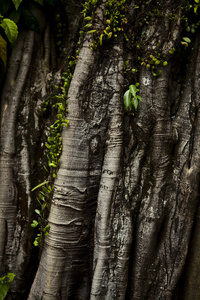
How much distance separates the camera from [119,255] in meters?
2.24

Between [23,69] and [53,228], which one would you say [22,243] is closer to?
[53,228]

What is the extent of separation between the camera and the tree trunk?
2.24m

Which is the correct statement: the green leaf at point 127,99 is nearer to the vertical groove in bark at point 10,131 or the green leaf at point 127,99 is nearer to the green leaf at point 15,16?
the vertical groove in bark at point 10,131

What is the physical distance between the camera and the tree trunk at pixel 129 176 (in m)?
2.24

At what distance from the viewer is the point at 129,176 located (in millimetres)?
2311

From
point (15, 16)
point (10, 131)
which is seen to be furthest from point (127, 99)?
point (15, 16)

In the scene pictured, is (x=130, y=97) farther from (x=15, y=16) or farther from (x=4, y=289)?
(x=4, y=289)

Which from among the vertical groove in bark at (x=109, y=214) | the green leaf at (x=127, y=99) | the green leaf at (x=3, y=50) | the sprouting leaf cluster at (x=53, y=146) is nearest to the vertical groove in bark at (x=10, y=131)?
the green leaf at (x=3, y=50)

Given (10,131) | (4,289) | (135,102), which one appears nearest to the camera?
(135,102)

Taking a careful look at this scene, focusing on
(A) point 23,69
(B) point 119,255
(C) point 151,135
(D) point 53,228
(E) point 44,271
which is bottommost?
(E) point 44,271

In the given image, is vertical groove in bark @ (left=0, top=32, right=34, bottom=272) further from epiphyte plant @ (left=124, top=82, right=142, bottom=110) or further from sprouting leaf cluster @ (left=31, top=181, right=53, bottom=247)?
epiphyte plant @ (left=124, top=82, right=142, bottom=110)

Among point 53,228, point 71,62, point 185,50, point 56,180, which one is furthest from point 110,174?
point 185,50

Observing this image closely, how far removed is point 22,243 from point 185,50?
2.08m

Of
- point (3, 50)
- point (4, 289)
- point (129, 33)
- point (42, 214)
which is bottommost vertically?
point (4, 289)
